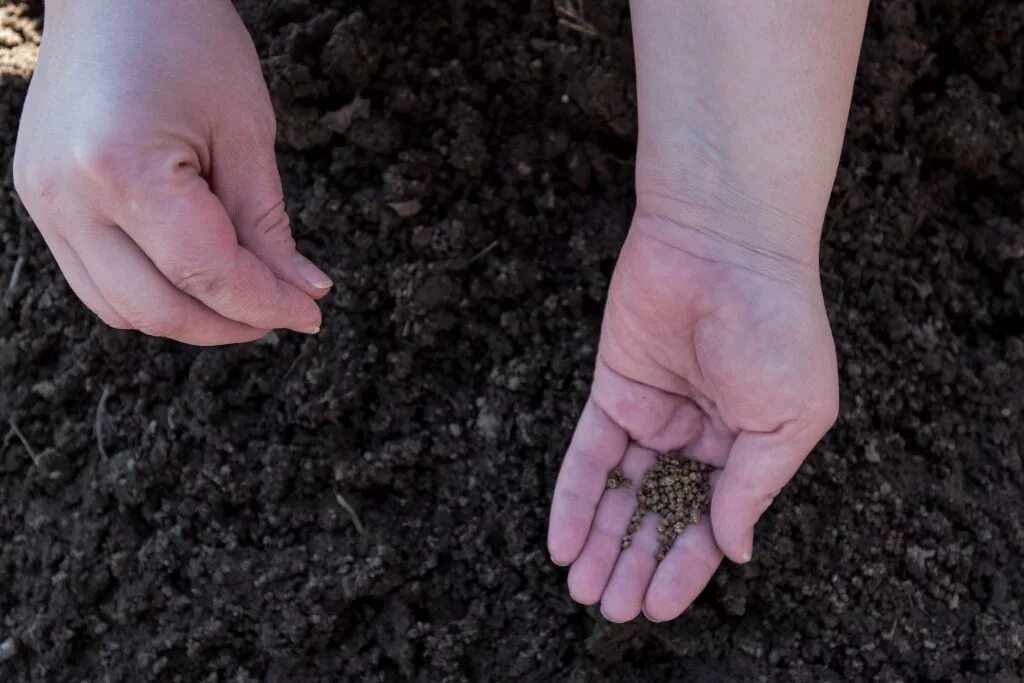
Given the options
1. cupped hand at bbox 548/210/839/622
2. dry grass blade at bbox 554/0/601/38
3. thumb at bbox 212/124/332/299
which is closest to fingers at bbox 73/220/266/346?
thumb at bbox 212/124/332/299

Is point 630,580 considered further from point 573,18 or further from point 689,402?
point 573,18

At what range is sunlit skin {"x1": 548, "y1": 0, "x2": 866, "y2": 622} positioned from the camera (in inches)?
55.2

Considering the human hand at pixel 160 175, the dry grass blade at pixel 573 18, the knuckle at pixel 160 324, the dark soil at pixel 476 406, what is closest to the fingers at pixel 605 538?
the dark soil at pixel 476 406

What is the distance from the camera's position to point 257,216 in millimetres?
1231

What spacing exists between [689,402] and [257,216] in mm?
800

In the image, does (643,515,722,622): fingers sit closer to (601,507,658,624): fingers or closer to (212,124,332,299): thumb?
(601,507,658,624): fingers

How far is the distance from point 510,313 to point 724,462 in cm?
49

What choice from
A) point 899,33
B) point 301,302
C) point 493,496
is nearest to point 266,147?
point 301,302

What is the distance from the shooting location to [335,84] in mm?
1904

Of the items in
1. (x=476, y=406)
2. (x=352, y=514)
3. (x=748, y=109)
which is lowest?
(x=352, y=514)

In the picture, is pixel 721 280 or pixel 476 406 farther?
pixel 476 406

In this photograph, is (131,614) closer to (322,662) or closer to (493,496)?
(322,662)

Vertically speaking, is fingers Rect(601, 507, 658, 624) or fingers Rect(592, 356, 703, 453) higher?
fingers Rect(592, 356, 703, 453)

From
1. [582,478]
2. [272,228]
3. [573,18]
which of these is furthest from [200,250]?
[573,18]
